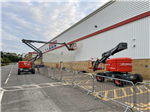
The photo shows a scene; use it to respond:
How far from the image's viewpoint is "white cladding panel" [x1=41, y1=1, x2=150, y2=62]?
1055cm

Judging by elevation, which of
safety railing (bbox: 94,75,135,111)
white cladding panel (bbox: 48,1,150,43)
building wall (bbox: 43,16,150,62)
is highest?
white cladding panel (bbox: 48,1,150,43)

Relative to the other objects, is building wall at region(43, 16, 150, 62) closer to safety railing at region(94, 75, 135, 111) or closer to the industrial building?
the industrial building

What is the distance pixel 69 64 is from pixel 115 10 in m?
14.8

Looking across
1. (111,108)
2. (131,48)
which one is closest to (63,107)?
(111,108)

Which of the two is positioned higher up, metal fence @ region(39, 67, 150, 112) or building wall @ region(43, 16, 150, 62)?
building wall @ region(43, 16, 150, 62)

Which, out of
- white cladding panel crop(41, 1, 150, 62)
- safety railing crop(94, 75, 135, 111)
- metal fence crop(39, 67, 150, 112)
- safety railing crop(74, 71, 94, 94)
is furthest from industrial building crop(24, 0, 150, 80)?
safety railing crop(74, 71, 94, 94)

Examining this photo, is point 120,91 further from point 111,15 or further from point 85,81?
point 111,15

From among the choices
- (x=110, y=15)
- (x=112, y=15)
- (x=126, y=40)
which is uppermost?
(x=110, y=15)

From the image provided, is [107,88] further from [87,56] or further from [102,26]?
[87,56]

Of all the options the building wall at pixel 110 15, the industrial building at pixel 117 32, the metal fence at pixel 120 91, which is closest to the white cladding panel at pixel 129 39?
the industrial building at pixel 117 32

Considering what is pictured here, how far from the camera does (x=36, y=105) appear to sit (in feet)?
15.3

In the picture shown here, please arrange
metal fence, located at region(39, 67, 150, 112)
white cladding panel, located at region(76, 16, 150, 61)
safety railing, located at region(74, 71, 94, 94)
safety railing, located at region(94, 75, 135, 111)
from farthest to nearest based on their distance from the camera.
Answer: white cladding panel, located at region(76, 16, 150, 61) → safety railing, located at region(74, 71, 94, 94) → safety railing, located at region(94, 75, 135, 111) → metal fence, located at region(39, 67, 150, 112)

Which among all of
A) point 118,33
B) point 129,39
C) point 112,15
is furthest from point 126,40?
point 112,15

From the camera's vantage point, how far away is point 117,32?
13.2m
